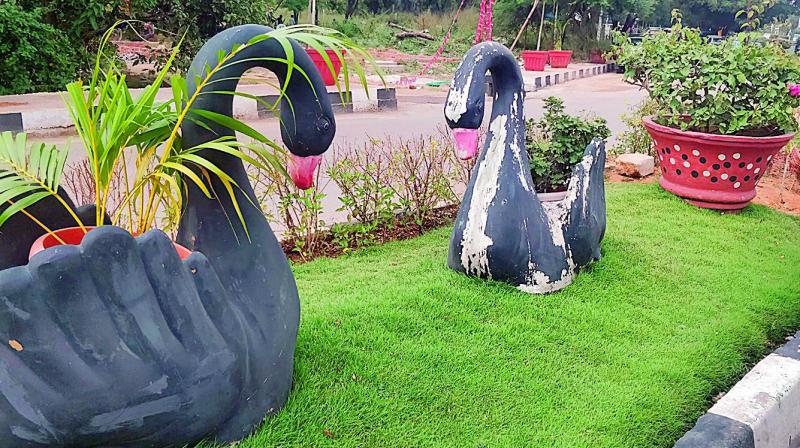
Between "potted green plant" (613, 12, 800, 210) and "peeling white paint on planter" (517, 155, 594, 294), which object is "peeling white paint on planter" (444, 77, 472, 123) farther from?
"potted green plant" (613, 12, 800, 210)

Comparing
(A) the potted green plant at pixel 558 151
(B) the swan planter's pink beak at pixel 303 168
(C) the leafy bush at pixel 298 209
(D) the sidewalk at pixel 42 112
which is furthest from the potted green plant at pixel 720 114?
(B) the swan planter's pink beak at pixel 303 168

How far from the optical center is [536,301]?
300 centimetres

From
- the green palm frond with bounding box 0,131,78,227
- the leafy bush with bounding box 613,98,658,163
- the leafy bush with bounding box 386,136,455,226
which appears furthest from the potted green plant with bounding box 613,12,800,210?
the green palm frond with bounding box 0,131,78,227

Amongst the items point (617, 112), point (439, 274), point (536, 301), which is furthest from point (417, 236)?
point (617, 112)

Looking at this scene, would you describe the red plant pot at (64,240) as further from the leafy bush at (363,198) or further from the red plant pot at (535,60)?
the red plant pot at (535,60)

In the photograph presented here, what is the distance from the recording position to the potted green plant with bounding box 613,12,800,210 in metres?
4.32

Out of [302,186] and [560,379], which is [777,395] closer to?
[560,379]

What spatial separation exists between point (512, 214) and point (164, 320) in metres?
1.75

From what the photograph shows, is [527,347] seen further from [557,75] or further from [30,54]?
[557,75]

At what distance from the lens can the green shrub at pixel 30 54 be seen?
23.7 ft

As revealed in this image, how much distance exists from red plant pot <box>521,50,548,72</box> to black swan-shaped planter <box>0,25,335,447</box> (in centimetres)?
1460

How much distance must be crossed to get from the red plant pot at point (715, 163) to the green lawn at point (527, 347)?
0.70 metres

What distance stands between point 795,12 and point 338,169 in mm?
30149

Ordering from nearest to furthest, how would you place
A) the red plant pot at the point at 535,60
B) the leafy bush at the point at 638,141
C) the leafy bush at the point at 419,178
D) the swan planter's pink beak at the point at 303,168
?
1. the swan planter's pink beak at the point at 303,168
2. the leafy bush at the point at 419,178
3. the leafy bush at the point at 638,141
4. the red plant pot at the point at 535,60
